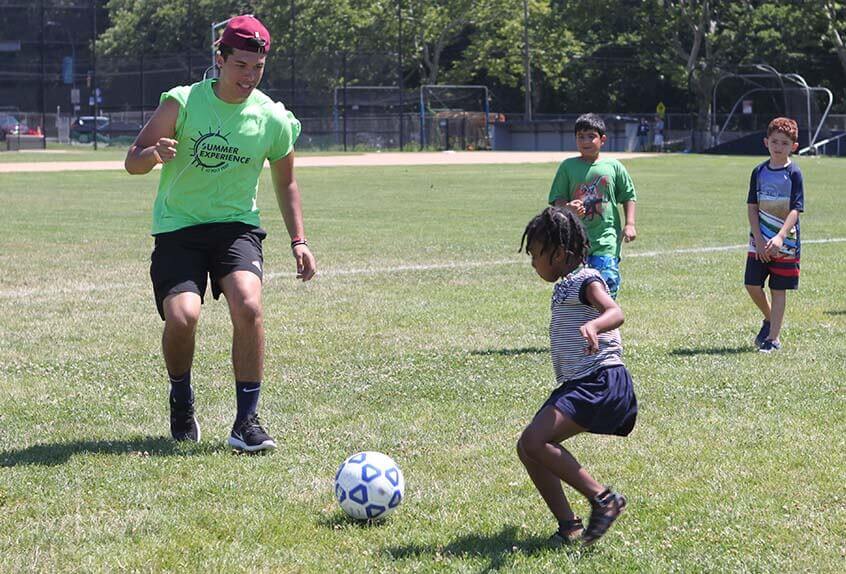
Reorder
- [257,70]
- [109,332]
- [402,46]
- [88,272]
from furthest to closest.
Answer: [402,46], [88,272], [109,332], [257,70]

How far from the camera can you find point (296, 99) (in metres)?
61.9

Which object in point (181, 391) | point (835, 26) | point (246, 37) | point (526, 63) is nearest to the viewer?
point (246, 37)

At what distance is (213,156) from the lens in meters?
6.18

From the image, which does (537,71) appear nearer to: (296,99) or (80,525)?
(296,99)

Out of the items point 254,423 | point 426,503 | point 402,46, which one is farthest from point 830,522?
point 402,46

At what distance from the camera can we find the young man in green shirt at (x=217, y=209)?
6.09m

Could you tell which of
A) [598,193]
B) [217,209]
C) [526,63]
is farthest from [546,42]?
[217,209]

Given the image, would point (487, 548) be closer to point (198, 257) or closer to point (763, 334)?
point (198, 257)

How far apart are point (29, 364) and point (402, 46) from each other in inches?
2513

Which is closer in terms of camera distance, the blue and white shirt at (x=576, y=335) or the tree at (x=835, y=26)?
the blue and white shirt at (x=576, y=335)

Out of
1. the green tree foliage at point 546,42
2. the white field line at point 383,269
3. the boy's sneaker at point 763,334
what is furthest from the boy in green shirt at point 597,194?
the green tree foliage at point 546,42

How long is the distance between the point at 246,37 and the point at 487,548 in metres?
2.73

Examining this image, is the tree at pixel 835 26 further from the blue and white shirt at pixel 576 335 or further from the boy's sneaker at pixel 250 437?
the blue and white shirt at pixel 576 335

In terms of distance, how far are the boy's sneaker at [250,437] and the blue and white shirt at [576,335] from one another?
73.1 inches
